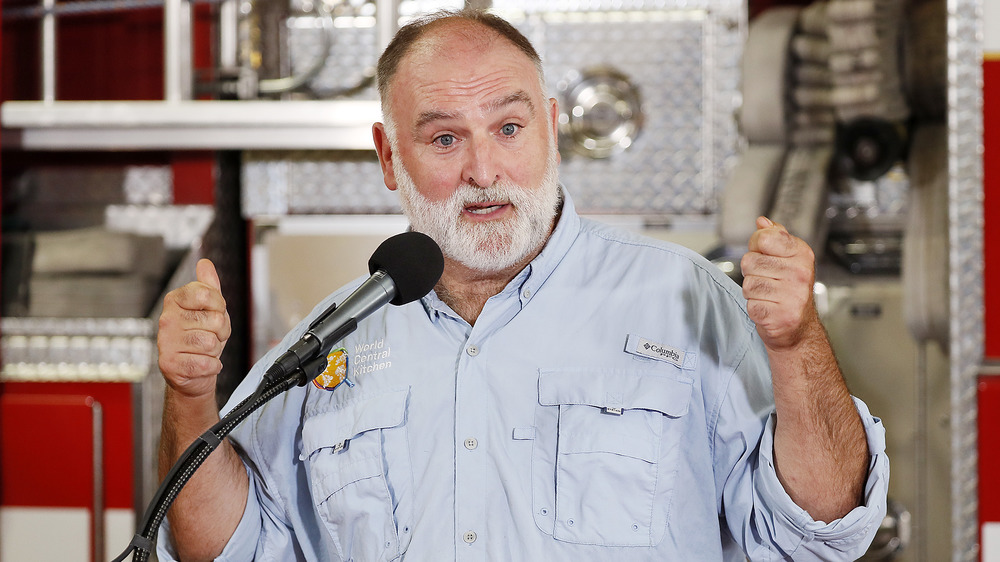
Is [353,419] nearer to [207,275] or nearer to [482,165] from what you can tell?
[207,275]

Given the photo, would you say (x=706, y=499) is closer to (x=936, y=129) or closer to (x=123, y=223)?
(x=936, y=129)

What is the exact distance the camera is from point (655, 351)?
66.6 inches

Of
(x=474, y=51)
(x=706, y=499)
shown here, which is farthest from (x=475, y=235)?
(x=706, y=499)

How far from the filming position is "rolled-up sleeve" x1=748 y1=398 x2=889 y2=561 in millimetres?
1506

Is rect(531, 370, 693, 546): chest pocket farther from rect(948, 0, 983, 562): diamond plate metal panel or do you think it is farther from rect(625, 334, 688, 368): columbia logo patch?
rect(948, 0, 983, 562): diamond plate metal panel

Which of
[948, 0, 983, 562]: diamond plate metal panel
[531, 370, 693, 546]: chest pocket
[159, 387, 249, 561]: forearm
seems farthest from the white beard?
[948, 0, 983, 562]: diamond plate metal panel

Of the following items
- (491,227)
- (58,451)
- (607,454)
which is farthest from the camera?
(58,451)

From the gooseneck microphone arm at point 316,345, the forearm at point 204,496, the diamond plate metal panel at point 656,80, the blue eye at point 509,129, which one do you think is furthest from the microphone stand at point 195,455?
the diamond plate metal panel at point 656,80

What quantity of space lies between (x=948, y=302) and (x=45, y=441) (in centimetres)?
266

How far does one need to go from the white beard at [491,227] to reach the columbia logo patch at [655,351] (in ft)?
0.84

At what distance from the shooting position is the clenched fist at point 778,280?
1396 millimetres

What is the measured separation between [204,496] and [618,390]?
0.75m

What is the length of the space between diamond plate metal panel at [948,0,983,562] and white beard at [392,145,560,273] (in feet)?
4.08

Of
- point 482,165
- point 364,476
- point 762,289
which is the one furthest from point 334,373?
point 762,289
